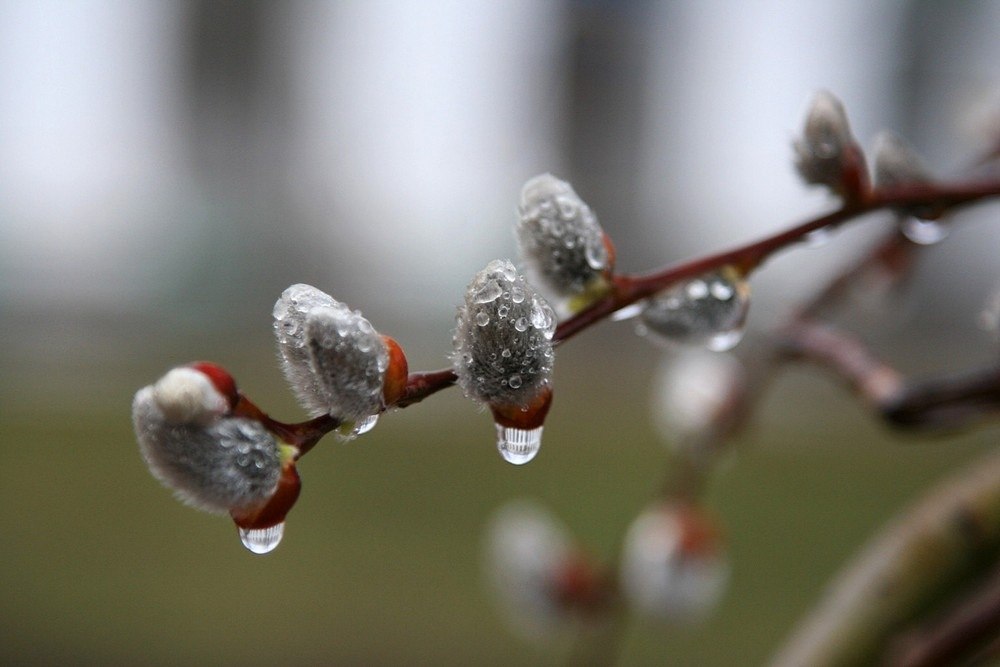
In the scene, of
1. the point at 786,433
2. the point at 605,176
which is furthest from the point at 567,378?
the point at 605,176

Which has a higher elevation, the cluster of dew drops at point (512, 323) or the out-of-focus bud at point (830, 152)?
the out-of-focus bud at point (830, 152)

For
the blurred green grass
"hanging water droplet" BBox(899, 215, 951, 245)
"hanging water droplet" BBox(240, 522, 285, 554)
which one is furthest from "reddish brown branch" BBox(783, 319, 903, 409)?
the blurred green grass

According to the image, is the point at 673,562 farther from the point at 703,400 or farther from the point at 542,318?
the point at 542,318

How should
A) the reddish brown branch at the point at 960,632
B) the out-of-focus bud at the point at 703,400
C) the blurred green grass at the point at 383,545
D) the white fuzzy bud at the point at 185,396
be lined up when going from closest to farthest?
the white fuzzy bud at the point at 185,396
the reddish brown branch at the point at 960,632
the out-of-focus bud at the point at 703,400
the blurred green grass at the point at 383,545

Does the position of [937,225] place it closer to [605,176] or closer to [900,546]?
[900,546]

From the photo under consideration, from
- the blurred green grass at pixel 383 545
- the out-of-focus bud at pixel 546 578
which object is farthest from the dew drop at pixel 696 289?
the blurred green grass at pixel 383 545

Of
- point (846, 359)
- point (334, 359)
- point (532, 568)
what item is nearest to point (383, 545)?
point (532, 568)

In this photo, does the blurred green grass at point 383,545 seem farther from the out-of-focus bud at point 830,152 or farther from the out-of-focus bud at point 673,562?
the out-of-focus bud at point 830,152
